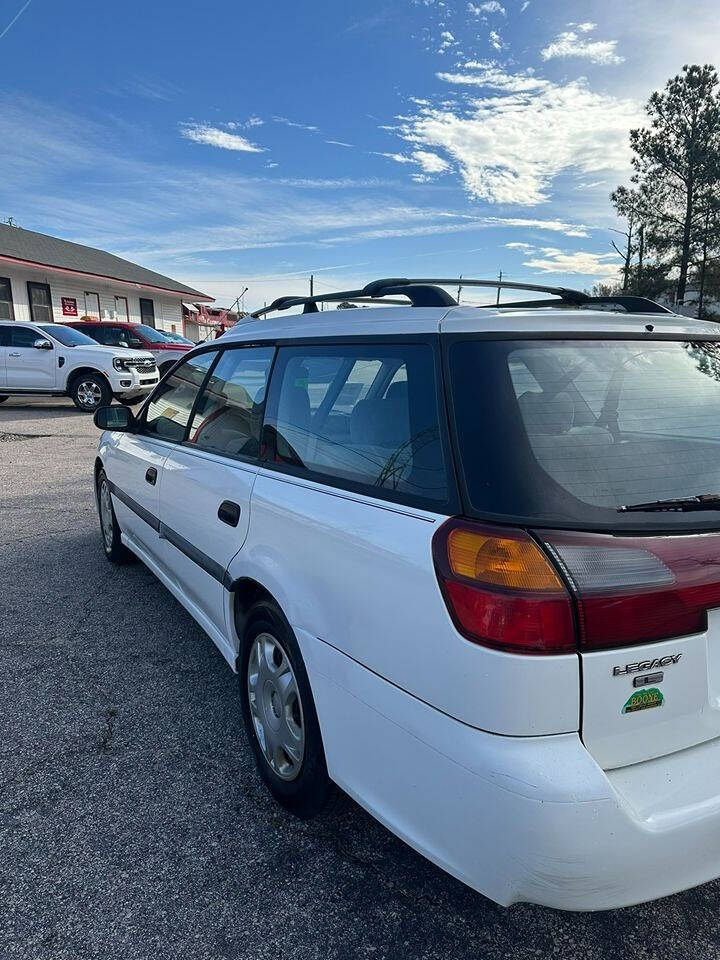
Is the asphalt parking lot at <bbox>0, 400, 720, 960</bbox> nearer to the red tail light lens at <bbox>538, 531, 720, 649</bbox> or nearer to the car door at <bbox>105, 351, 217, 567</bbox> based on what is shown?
the car door at <bbox>105, 351, 217, 567</bbox>

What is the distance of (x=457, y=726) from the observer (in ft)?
4.95

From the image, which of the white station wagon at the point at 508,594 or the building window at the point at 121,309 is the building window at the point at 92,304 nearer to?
the building window at the point at 121,309

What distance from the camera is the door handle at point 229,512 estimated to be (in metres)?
2.55

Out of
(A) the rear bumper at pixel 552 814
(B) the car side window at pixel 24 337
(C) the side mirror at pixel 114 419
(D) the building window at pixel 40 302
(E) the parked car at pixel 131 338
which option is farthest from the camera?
(D) the building window at pixel 40 302

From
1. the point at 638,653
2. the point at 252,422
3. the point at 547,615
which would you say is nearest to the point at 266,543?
the point at 252,422

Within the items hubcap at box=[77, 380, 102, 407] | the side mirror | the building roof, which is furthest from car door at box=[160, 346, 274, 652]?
the building roof

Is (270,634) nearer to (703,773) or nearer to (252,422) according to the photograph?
(252,422)

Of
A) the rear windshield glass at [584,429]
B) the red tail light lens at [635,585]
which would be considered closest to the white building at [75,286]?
the rear windshield glass at [584,429]

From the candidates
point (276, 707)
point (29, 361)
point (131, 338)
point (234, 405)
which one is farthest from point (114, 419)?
point (131, 338)

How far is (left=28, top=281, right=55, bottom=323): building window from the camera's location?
2247 centimetres

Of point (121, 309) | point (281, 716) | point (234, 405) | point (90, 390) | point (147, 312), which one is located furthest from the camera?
point (147, 312)

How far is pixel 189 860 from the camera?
2.11 m

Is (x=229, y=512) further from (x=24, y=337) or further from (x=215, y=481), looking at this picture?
(x=24, y=337)

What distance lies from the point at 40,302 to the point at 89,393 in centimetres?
1158
